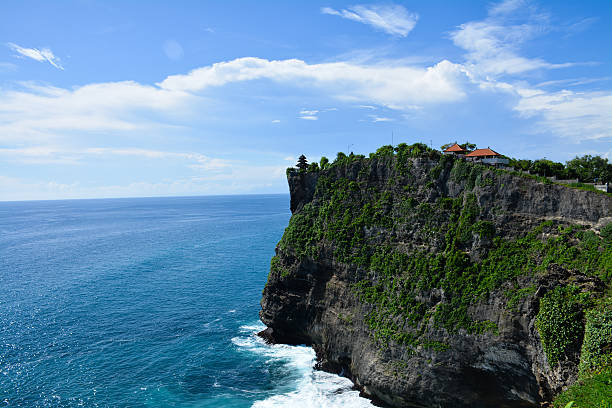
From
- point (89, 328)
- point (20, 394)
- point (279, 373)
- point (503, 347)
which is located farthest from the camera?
point (89, 328)

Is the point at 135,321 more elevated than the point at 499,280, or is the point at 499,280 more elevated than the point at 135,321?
the point at 499,280

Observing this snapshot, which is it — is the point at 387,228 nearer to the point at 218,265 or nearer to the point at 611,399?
the point at 611,399

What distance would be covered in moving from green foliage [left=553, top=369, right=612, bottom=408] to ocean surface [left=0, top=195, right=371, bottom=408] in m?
24.3

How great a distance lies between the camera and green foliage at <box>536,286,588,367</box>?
2930cm

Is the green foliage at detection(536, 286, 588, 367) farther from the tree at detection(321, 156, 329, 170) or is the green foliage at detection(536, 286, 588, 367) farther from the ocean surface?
the tree at detection(321, 156, 329, 170)

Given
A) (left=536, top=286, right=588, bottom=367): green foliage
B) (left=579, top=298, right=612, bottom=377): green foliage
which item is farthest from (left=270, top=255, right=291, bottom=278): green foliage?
(left=579, top=298, right=612, bottom=377): green foliage

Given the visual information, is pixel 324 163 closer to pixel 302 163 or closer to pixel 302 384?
pixel 302 163

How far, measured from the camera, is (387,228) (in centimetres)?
4853

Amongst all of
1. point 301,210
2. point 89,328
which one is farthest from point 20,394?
point 301,210

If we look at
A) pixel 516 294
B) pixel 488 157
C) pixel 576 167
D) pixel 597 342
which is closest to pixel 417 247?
pixel 516 294

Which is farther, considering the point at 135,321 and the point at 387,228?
Result: the point at 135,321

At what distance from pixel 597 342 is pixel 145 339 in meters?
56.9

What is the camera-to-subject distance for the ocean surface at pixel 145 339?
4206 centimetres

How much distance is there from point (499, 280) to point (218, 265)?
74.9 metres
